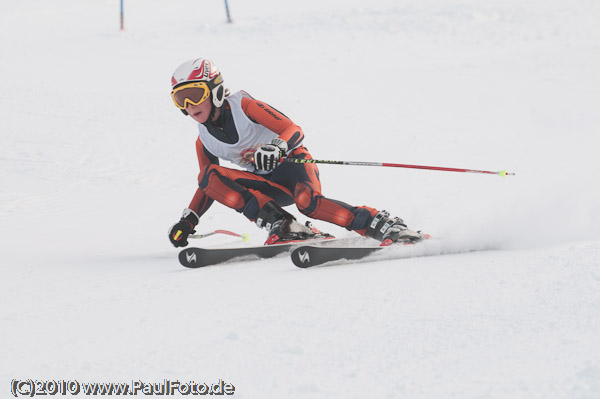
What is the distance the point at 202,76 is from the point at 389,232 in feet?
4.89

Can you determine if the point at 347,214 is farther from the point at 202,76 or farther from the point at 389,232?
the point at 202,76

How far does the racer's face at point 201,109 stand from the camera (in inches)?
176

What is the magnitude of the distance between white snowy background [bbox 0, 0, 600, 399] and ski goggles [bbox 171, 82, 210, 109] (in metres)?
1.06

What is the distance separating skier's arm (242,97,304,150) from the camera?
4434mm

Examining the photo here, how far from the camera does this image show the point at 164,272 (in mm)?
4133

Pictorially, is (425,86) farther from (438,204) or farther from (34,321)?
(34,321)

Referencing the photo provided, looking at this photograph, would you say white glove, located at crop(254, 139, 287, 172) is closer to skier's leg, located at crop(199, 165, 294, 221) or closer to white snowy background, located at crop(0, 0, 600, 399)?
skier's leg, located at crop(199, 165, 294, 221)

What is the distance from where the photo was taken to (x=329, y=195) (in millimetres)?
7340

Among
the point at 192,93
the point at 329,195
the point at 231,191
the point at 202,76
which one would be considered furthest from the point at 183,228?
the point at 329,195

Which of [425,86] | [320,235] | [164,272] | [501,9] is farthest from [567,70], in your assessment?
[164,272]

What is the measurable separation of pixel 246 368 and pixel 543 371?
93 centimetres

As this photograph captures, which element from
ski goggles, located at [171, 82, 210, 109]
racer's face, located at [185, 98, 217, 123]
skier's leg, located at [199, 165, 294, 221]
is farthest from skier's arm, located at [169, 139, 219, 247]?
ski goggles, located at [171, 82, 210, 109]

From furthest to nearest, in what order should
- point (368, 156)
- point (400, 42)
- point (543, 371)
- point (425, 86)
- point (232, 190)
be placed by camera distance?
point (400, 42)
point (425, 86)
point (368, 156)
point (232, 190)
point (543, 371)

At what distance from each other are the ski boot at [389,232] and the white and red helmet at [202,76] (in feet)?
4.08
